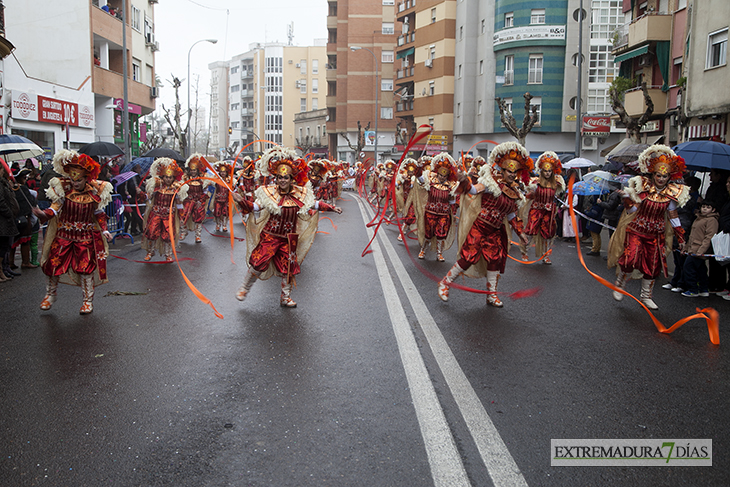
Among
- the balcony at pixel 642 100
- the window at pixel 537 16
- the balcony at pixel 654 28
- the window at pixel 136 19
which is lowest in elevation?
the balcony at pixel 642 100

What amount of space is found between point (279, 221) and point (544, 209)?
569cm

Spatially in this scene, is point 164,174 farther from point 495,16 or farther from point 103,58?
point 495,16

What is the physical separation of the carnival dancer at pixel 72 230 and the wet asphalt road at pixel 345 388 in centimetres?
39

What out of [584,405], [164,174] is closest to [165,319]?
[584,405]

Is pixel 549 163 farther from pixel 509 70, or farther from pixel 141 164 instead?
pixel 509 70

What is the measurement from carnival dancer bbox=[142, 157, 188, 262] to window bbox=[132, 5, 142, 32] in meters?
27.6

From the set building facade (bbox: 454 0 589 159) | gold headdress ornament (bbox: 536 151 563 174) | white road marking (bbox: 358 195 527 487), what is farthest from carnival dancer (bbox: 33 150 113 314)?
building facade (bbox: 454 0 589 159)

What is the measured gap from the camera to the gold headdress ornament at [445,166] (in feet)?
37.3

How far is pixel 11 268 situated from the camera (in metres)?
9.78

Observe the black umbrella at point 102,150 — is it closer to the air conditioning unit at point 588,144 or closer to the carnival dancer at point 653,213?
the carnival dancer at point 653,213

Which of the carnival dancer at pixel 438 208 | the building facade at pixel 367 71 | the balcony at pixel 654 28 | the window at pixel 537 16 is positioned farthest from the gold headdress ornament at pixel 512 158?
the building facade at pixel 367 71

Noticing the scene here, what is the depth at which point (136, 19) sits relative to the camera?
118 feet

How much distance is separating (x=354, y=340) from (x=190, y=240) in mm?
9470

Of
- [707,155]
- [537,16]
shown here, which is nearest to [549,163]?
[707,155]
